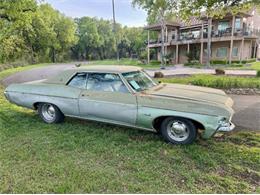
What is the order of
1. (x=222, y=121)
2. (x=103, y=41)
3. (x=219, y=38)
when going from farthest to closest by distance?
(x=103, y=41)
(x=219, y=38)
(x=222, y=121)

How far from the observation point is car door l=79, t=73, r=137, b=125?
4.66 meters

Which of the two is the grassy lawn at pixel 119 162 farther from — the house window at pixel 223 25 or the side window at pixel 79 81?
the house window at pixel 223 25

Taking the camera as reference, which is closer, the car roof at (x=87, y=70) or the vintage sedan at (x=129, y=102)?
the vintage sedan at (x=129, y=102)

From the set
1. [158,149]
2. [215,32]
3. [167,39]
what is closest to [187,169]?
[158,149]

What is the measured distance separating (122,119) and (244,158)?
91.4 inches

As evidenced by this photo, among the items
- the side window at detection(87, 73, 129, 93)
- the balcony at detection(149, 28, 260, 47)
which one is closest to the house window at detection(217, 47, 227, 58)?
the balcony at detection(149, 28, 260, 47)

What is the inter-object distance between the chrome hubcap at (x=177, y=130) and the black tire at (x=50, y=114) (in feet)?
8.88

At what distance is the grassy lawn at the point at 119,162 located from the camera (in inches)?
124

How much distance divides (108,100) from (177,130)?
60.2 inches

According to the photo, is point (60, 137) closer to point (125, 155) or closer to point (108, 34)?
point (125, 155)

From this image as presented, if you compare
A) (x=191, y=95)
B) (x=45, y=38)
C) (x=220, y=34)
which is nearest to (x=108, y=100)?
(x=191, y=95)

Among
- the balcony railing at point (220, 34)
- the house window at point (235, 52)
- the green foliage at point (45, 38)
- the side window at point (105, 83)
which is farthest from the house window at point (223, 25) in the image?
the side window at point (105, 83)

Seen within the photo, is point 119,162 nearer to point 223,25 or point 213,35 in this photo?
point 213,35

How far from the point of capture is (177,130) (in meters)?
4.40
